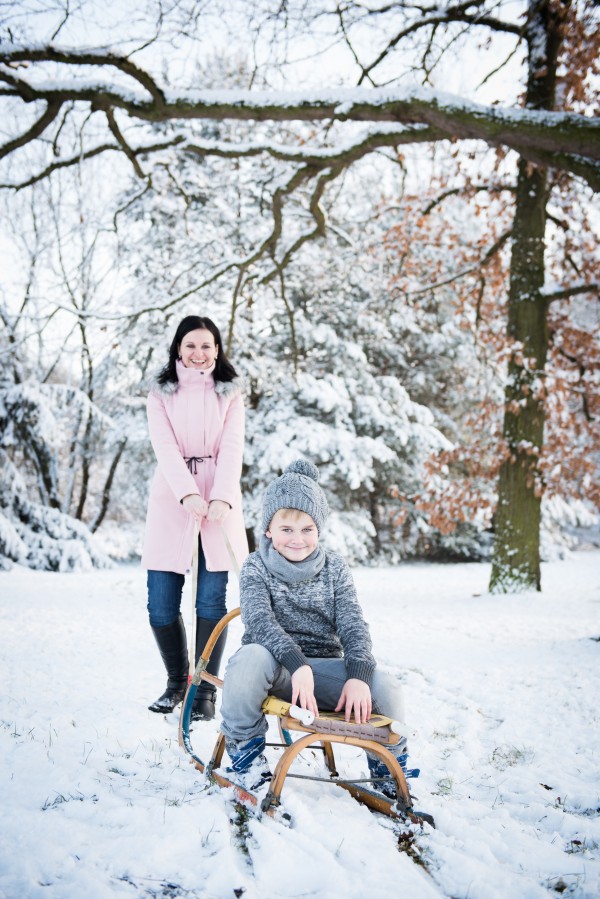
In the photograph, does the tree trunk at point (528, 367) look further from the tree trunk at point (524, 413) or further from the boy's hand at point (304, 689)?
the boy's hand at point (304, 689)

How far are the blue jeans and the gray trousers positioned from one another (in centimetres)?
87

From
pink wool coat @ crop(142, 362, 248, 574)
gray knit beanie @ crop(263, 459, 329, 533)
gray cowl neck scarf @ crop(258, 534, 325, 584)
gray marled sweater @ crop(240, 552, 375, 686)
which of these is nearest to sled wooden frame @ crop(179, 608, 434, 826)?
gray marled sweater @ crop(240, 552, 375, 686)

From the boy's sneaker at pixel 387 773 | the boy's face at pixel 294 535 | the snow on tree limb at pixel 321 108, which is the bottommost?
the boy's sneaker at pixel 387 773

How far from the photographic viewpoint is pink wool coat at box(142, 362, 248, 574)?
2906 millimetres

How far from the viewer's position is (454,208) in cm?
1509

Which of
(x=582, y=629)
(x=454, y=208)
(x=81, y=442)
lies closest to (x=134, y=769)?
(x=582, y=629)

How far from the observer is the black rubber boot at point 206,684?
2.86 meters

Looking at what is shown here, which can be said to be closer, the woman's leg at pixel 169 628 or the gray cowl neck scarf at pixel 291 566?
the gray cowl neck scarf at pixel 291 566

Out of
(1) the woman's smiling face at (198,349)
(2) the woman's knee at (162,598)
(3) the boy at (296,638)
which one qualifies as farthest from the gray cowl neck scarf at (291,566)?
(1) the woman's smiling face at (198,349)

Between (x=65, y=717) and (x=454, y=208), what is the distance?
14871 millimetres

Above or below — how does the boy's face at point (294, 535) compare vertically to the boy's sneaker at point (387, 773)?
above

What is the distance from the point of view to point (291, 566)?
229cm

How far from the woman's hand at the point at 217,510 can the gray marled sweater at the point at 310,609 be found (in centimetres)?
46

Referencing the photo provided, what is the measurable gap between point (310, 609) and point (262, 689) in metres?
0.38
